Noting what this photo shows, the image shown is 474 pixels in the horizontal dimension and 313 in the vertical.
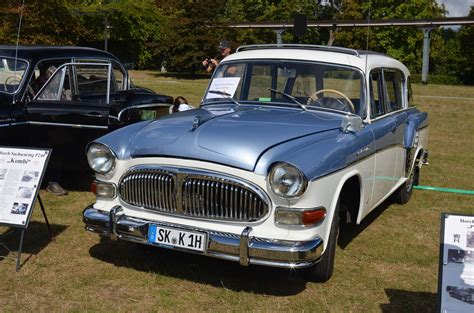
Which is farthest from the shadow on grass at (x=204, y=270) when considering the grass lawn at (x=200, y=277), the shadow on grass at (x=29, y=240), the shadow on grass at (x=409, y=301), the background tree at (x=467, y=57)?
the background tree at (x=467, y=57)

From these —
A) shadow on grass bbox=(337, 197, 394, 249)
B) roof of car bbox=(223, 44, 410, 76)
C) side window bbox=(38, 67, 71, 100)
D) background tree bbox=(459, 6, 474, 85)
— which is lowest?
shadow on grass bbox=(337, 197, 394, 249)

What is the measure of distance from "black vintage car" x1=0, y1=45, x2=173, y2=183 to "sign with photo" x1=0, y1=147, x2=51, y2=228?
1.63m

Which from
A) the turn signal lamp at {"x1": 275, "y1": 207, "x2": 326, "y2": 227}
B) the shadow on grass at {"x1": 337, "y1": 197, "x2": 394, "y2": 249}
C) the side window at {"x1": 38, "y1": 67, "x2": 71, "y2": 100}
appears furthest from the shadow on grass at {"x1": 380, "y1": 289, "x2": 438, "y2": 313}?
the side window at {"x1": 38, "y1": 67, "x2": 71, "y2": 100}

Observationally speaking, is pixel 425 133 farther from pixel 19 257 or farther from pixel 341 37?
pixel 341 37

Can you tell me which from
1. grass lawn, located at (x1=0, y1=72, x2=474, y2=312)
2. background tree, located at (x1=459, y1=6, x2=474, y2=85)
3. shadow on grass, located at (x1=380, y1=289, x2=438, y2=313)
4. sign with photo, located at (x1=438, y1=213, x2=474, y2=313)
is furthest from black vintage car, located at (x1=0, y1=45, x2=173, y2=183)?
background tree, located at (x1=459, y1=6, x2=474, y2=85)

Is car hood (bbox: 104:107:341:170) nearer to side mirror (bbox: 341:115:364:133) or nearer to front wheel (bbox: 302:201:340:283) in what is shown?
side mirror (bbox: 341:115:364:133)

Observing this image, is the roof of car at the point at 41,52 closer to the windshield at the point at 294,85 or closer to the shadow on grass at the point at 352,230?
the windshield at the point at 294,85

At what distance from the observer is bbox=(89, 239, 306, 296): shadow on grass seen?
4.36 meters

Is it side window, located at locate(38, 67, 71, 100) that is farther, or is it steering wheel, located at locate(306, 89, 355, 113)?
side window, located at locate(38, 67, 71, 100)

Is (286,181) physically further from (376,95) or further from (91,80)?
(91,80)

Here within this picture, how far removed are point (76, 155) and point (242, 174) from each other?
3226mm

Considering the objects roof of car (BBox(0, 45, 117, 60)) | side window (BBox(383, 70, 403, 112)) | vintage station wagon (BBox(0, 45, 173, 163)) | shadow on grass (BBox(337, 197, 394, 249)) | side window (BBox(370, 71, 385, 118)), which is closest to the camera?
side window (BBox(370, 71, 385, 118))

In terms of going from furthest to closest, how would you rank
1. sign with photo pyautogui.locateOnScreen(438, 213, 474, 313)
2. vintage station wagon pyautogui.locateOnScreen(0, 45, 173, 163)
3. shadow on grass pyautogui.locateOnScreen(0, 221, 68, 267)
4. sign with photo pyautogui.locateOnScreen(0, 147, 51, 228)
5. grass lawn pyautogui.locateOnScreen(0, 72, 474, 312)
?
1. vintage station wagon pyautogui.locateOnScreen(0, 45, 173, 163)
2. shadow on grass pyautogui.locateOnScreen(0, 221, 68, 267)
3. sign with photo pyautogui.locateOnScreen(0, 147, 51, 228)
4. grass lawn pyautogui.locateOnScreen(0, 72, 474, 312)
5. sign with photo pyautogui.locateOnScreen(438, 213, 474, 313)

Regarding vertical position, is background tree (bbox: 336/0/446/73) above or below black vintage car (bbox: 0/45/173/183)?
above
